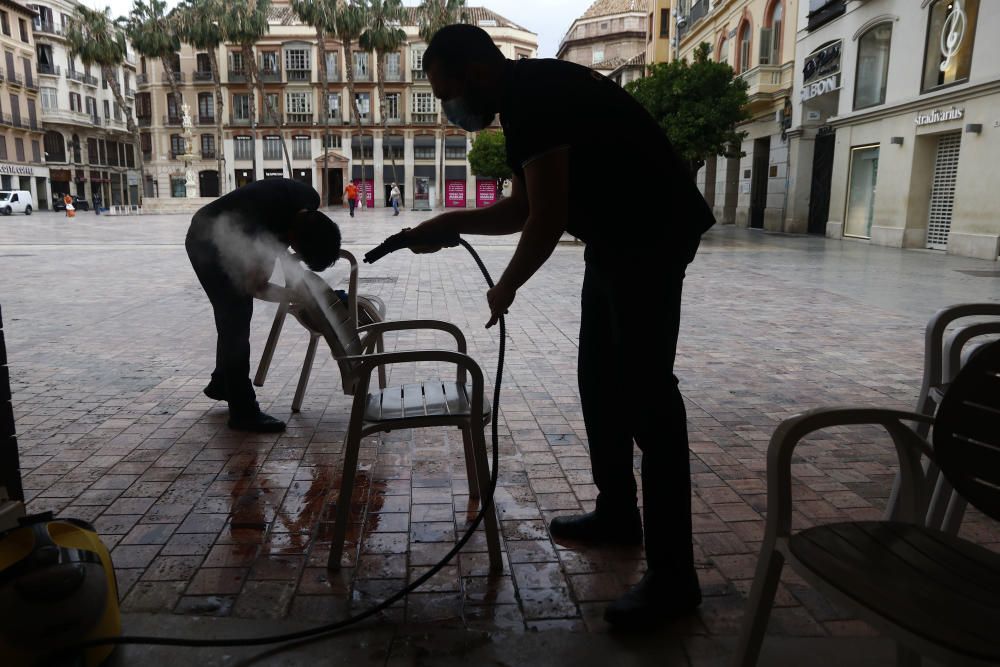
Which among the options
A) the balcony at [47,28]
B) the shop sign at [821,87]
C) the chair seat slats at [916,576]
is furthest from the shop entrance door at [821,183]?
the balcony at [47,28]

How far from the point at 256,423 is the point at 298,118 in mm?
61285

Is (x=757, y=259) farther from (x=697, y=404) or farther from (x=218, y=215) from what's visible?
(x=218, y=215)

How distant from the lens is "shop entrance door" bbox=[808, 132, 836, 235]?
2423 cm

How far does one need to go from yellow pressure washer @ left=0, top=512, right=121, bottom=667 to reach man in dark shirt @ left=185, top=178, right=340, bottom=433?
191 cm

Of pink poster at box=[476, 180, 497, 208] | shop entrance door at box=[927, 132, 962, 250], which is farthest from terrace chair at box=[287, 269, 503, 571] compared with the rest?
pink poster at box=[476, 180, 497, 208]

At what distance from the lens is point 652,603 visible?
2279 millimetres

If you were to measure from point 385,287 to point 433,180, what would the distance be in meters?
51.4

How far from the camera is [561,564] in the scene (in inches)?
105

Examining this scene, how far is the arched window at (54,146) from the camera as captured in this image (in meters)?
59.1

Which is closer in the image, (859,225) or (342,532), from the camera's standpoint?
(342,532)

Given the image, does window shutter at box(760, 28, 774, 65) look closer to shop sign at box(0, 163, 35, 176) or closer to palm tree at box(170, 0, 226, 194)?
palm tree at box(170, 0, 226, 194)

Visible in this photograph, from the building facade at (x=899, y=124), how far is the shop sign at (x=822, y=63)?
51 millimetres

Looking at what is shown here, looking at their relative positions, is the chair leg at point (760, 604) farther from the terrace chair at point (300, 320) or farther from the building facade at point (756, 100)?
the building facade at point (756, 100)

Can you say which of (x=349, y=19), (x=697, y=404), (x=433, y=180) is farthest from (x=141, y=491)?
(x=433, y=180)
